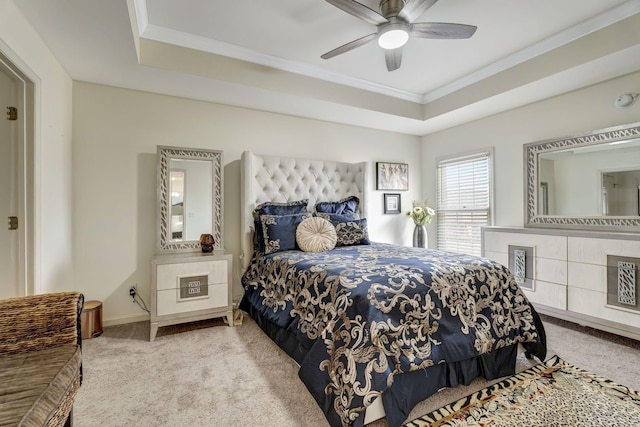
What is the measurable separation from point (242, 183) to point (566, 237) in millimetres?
3425

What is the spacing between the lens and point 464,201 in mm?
4402

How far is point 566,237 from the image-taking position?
9.57 feet

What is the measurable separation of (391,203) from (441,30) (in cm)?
278

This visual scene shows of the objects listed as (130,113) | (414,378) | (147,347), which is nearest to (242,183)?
(130,113)

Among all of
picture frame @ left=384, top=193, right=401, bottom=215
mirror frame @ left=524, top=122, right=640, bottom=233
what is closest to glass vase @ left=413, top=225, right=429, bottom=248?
picture frame @ left=384, top=193, right=401, bottom=215

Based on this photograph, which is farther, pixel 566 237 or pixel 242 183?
pixel 242 183

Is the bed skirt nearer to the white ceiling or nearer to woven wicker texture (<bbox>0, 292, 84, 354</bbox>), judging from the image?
woven wicker texture (<bbox>0, 292, 84, 354</bbox>)

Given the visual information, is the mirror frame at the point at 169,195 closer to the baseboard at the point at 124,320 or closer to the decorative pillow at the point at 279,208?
the decorative pillow at the point at 279,208

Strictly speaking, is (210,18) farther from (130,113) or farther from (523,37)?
(523,37)

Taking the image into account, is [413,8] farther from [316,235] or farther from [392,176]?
[392,176]

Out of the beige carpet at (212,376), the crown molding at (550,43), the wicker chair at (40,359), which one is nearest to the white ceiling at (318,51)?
the crown molding at (550,43)

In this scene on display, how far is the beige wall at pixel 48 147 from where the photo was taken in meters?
1.88

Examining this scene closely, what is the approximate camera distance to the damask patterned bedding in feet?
4.93

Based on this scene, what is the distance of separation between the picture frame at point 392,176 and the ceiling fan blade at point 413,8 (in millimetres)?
2545
